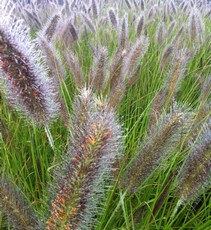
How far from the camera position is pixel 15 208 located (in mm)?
819

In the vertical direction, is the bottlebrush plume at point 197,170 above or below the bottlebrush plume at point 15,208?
below

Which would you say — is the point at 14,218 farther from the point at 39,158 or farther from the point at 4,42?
the point at 39,158

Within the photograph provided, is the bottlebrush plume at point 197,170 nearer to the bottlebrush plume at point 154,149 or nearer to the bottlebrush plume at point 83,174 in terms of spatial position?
the bottlebrush plume at point 154,149

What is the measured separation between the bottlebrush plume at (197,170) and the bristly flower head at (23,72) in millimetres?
427

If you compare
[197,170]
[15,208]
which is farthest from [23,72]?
[197,170]

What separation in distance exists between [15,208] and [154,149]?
0.38 metres

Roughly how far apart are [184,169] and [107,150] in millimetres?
359

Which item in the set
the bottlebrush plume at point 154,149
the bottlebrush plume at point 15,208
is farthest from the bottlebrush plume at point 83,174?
the bottlebrush plume at point 154,149

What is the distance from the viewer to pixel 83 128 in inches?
30.1

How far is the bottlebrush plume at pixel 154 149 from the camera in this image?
0.96 m

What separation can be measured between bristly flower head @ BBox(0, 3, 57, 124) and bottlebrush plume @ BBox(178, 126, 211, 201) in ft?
1.40

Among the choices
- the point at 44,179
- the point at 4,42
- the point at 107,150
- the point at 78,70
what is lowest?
the point at 44,179

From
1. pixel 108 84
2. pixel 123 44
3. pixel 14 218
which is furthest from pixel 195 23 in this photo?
pixel 14 218

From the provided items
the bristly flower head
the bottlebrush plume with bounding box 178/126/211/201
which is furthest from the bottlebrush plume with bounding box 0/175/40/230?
the bottlebrush plume with bounding box 178/126/211/201
